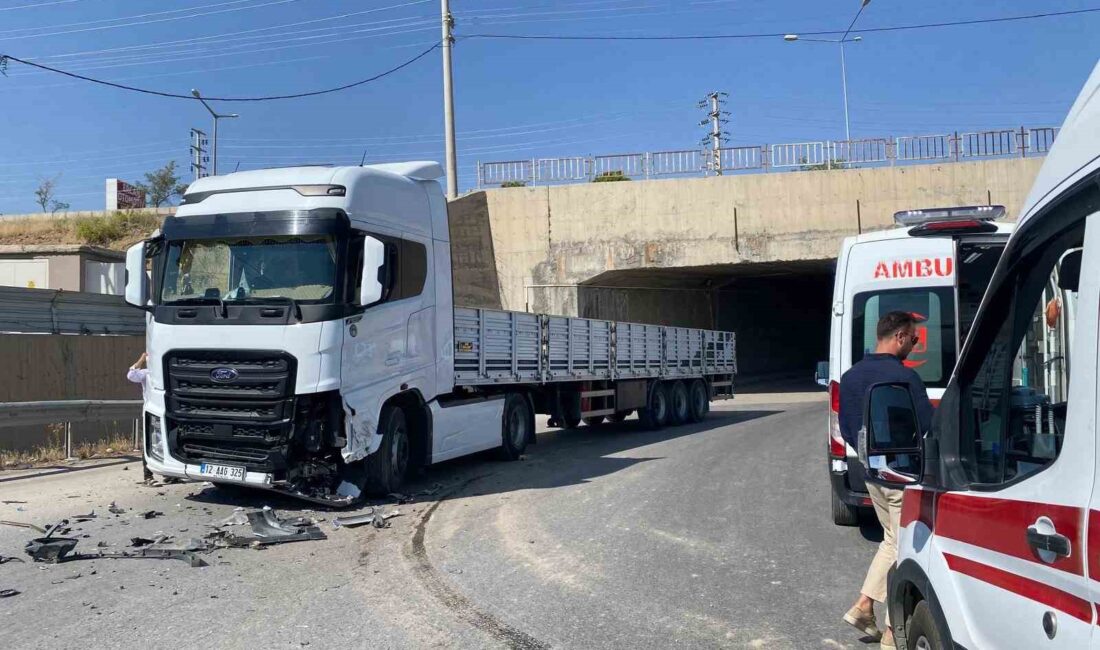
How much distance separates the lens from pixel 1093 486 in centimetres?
215

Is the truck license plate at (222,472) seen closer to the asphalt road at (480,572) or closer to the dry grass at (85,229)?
the asphalt road at (480,572)

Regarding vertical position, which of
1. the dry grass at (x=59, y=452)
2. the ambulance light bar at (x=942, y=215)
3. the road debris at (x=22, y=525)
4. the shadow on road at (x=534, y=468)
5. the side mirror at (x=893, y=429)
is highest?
the ambulance light bar at (x=942, y=215)

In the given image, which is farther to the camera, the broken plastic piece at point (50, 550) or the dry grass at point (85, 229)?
the dry grass at point (85, 229)

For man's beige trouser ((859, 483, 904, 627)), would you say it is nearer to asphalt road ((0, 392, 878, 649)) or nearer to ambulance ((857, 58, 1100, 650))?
asphalt road ((0, 392, 878, 649))

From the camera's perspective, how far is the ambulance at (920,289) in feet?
23.5

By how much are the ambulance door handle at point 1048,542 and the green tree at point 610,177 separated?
2642 centimetres

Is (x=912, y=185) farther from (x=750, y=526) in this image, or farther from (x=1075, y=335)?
(x=1075, y=335)

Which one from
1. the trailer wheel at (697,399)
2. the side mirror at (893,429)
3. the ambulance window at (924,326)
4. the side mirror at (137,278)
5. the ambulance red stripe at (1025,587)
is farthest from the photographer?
the trailer wheel at (697,399)

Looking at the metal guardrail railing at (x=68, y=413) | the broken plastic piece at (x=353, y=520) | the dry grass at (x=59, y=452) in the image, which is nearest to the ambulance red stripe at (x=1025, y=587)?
the broken plastic piece at (x=353, y=520)

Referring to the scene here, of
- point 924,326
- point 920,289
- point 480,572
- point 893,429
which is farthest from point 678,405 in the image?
point 893,429

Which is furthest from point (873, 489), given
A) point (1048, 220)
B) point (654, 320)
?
point (654, 320)

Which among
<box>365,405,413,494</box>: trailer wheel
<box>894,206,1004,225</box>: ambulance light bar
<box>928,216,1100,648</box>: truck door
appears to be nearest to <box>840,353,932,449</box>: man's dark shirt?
<box>928,216,1100,648</box>: truck door

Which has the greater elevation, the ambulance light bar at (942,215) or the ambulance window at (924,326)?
the ambulance light bar at (942,215)

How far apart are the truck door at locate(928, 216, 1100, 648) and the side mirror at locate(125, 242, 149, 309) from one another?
8094 mm
